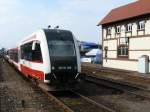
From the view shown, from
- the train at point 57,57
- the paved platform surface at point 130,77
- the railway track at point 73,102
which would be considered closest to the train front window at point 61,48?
the train at point 57,57

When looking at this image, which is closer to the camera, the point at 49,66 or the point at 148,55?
the point at 49,66

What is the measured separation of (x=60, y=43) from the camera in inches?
669

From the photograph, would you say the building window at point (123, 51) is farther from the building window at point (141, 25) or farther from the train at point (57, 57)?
the train at point (57, 57)

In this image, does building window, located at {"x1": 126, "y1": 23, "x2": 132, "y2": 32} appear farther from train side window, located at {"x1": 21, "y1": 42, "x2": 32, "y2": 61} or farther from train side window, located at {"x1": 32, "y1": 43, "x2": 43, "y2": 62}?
train side window, located at {"x1": 32, "y1": 43, "x2": 43, "y2": 62}

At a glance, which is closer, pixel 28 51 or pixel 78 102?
pixel 78 102

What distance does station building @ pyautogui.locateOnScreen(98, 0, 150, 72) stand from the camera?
36.2m

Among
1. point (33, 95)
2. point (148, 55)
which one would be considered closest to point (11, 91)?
point (33, 95)

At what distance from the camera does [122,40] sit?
40.8 meters

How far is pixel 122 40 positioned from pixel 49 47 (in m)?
24.9

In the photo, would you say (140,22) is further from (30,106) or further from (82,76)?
(30,106)

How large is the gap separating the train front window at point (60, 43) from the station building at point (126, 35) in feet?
60.5

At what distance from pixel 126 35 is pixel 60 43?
23.8 meters

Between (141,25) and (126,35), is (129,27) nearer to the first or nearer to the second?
(126,35)

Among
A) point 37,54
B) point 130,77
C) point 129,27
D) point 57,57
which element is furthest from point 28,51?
point 129,27
